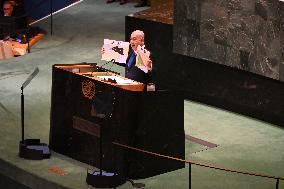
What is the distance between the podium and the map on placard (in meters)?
0.40

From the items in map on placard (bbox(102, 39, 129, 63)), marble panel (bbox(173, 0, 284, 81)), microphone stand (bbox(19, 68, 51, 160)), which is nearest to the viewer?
microphone stand (bbox(19, 68, 51, 160))

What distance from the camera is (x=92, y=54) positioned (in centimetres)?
1609

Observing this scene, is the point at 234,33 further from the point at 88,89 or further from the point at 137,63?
the point at 88,89

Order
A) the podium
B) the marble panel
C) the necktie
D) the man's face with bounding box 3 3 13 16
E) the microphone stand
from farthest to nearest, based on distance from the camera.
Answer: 1. the man's face with bounding box 3 3 13 16
2. the marble panel
3. the microphone stand
4. the necktie
5. the podium

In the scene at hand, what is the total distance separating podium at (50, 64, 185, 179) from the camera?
9805 mm

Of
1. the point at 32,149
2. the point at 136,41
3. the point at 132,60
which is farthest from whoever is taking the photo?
the point at 32,149

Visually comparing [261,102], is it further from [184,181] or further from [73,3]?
[73,3]

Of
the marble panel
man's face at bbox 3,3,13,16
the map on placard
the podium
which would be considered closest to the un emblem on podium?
the podium

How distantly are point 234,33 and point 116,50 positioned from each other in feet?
7.86

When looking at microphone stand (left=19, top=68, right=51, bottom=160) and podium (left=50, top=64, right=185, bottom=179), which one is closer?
podium (left=50, top=64, right=185, bottom=179)

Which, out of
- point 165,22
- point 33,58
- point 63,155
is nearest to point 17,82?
point 33,58

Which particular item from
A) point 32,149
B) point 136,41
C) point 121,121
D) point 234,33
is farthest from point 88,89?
point 234,33

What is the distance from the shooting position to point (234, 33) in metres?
12.6

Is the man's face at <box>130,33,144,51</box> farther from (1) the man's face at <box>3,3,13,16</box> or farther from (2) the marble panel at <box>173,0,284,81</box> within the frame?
(1) the man's face at <box>3,3,13,16</box>
